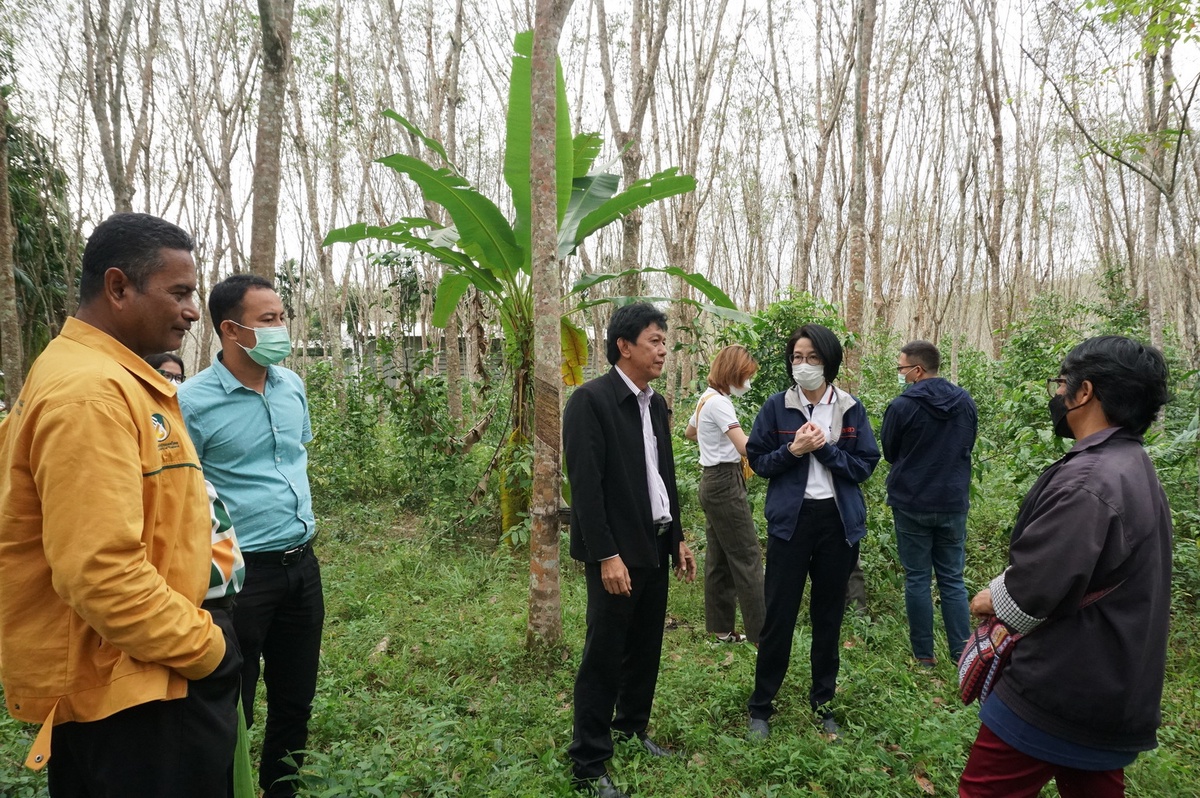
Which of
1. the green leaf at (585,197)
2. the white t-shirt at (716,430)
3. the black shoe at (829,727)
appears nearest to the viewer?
the black shoe at (829,727)

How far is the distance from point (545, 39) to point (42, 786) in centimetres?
371

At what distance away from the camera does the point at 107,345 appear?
137 cm

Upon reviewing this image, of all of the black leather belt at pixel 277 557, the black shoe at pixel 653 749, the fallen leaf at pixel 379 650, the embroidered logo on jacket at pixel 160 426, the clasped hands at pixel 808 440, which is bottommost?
the black shoe at pixel 653 749

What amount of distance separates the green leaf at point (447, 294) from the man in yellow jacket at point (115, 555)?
361cm

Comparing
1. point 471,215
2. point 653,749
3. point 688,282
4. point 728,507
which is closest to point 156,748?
point 653,749

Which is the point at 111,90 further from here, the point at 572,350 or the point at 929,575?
the point at 929,575

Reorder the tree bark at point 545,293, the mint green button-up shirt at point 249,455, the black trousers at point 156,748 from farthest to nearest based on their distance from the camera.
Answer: the tree bark at point 545,293
the mint green button-up shirt at point 249,455
the black trousers at point 156,748

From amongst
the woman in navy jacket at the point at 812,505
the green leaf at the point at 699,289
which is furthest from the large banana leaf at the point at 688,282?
the woman in navy jacket at the point at 812,505

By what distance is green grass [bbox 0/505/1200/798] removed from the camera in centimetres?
258

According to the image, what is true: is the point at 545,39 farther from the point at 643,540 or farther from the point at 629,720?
the point at 629,720

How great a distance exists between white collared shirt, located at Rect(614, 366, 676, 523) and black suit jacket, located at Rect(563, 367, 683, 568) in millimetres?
42

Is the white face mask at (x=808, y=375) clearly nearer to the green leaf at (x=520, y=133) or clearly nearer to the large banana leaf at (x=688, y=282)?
the large banana leaf at (x=688, y=282)

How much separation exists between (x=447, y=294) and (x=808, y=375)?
324cm

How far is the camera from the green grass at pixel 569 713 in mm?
2580
